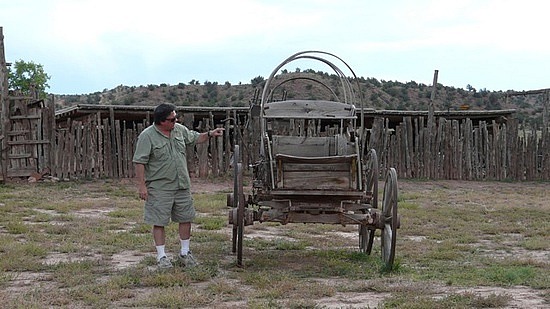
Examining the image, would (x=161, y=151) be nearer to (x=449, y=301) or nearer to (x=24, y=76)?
(x=449, y=301)

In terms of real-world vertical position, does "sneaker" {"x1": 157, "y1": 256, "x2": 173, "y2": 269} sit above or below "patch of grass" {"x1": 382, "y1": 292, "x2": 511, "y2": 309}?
above

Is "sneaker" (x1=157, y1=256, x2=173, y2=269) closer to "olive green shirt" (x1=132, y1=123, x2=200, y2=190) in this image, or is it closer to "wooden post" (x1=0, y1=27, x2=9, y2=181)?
"olive green shirt" (x1=132, y1=123, x2=200, y2=190)

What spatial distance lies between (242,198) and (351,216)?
104 cm

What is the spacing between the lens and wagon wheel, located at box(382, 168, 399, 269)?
21.5 feet

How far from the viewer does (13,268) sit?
6.59 m

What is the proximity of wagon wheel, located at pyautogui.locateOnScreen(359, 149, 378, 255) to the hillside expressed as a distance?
25.8 metres

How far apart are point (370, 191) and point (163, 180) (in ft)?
7.36

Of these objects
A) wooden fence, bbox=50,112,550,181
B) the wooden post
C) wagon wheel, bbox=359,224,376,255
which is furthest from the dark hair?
wooden fence, bbox=50,112,550,181

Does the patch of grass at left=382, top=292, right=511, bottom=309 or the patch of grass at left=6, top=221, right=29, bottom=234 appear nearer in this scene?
the patch of grass at left=382, top=292, right=511, bottom=309

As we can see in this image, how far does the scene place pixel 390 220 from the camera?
689cm

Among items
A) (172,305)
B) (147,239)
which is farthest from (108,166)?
(172,305)

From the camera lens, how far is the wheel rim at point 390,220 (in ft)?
21.5

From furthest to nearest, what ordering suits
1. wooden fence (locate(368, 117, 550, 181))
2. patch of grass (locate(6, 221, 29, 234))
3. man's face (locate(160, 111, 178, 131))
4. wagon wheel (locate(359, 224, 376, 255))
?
wooden fence (locate(368, 117, 550, 181)) → patch of grass (locate(6, 221, 29, 234)) → wagon wheel (locate(359, 224, 376, 255)) → man's face (locate(160, 111, 178, 131))

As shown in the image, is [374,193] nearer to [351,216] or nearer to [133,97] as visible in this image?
[351,216]
